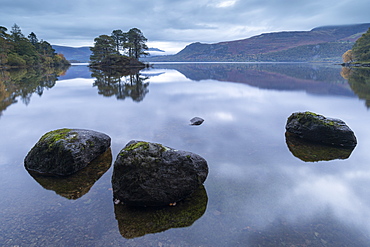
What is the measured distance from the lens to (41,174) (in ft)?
28.1

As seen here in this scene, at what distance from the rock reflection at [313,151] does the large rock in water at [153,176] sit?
5.92m

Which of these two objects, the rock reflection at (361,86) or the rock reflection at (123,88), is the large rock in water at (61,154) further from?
the rock reflection at (361,86)

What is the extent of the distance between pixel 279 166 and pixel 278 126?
6397 mm

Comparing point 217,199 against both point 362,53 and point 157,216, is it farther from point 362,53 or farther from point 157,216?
point 362,53

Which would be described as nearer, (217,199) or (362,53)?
(217,199)

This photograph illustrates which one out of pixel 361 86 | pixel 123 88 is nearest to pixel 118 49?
pixel 123 88

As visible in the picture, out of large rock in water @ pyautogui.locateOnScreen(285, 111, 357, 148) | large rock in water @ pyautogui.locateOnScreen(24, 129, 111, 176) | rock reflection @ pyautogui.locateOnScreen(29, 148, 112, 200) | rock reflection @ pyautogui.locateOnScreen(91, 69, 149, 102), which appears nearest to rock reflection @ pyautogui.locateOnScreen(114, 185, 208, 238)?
rock reflection @ pyautogui.locateOnScreen(29, 148, 112, 200)

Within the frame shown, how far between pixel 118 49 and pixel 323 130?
99.6 metres

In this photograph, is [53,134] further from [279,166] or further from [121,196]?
[279,166]

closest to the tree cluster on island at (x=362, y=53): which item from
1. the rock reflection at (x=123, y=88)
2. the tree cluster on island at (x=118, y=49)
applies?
the tree cluster on island at (x=118, y=49)

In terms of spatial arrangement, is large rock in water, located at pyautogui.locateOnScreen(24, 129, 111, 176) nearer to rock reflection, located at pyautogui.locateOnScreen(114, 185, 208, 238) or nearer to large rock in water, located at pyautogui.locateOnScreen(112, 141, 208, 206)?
large rock in water, located at pyautogui.locateOnScreen(112, 141, 208, 206)

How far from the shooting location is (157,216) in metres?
6.39

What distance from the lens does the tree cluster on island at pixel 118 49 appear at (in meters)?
88.5

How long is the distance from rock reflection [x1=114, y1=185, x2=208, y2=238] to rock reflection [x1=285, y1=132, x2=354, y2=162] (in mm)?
6027
